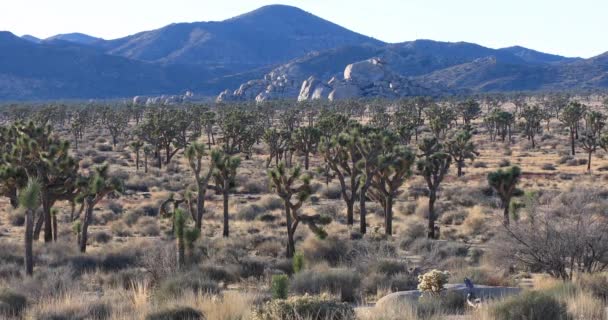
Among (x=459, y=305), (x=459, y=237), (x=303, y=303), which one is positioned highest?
(x=303, y=303)

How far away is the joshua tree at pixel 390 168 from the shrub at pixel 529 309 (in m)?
18.2

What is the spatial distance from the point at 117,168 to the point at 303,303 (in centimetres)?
5108

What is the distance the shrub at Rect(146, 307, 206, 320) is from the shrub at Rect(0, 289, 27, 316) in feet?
10.5

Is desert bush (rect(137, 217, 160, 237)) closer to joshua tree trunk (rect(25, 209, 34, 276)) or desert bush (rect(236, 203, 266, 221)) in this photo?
desert bush (rect(236, 203, 266, 221))

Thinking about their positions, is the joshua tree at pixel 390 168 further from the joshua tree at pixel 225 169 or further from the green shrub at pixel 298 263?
the green shrub at pixel 298 263

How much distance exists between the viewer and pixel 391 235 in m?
27.8

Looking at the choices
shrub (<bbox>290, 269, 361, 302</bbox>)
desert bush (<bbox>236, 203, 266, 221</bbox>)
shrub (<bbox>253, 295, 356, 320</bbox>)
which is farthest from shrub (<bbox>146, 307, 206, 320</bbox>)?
desert bush (<bbox>236, 203, 266, 221</bbox>)

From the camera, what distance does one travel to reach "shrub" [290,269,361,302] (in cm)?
1455

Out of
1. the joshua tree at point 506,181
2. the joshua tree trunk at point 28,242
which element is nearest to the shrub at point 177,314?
the joshua tree trunk at point 28,242

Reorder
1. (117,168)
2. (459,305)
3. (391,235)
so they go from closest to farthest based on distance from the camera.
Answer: (459,305), (391,235), (117,168)

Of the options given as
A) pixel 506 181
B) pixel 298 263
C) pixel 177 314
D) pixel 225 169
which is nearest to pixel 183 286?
pixel 177 314

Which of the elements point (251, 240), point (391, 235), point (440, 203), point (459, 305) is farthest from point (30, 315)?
point (440, 203)

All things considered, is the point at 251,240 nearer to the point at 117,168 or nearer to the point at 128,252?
the point at 128,252

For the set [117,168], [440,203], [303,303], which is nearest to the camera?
[303,303]
